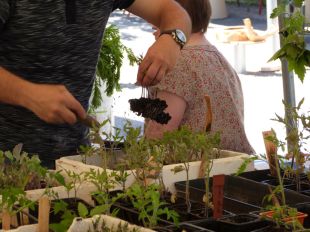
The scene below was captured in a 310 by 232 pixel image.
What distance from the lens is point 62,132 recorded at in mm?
2221

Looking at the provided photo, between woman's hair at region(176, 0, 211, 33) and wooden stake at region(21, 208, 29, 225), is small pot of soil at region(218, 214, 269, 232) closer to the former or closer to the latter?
wooden stake at region(21, 208, 29, 225)

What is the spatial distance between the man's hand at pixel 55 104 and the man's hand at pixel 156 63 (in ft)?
1.09

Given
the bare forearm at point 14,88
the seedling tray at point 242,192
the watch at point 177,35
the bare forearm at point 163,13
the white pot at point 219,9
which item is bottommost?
the seedling tray at point 242,192

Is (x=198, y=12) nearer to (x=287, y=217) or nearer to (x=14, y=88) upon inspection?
(x=14, y=88)

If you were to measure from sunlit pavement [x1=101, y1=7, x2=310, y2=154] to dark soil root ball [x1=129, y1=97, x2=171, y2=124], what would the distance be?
11.2 ft

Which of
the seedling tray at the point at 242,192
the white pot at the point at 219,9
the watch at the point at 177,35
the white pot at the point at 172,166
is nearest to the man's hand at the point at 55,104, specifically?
the white pot at the point at 172,166

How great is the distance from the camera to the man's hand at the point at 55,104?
1802 millimetres

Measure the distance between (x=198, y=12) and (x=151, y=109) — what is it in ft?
3.72

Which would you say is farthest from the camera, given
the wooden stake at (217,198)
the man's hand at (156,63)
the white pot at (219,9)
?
the white pot at (219,9)

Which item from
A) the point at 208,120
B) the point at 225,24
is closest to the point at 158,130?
the point at 208,120

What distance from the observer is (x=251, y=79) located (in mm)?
6379

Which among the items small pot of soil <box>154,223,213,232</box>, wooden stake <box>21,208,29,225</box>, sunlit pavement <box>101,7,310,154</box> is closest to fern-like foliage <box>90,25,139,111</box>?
sunlit pavement <box>101,7,310,154</box>

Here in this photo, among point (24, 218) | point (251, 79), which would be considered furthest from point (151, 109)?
point (251, 79)

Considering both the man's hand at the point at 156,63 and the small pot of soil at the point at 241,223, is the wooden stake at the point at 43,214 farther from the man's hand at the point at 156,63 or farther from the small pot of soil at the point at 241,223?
the man's hand at the point at 156,63
